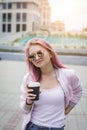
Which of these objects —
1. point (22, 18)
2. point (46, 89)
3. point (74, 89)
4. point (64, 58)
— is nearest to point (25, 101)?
point (46, 89)

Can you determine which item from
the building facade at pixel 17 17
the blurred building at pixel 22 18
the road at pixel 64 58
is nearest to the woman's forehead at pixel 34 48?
the road at pixel 64 58

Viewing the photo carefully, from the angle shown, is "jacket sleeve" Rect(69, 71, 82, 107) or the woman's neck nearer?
the woman's neck

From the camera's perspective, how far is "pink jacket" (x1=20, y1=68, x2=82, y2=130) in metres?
2.99

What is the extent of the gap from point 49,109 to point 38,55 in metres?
0.38

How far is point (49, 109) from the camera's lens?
2918mm

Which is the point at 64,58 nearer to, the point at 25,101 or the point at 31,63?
the point at 31,63

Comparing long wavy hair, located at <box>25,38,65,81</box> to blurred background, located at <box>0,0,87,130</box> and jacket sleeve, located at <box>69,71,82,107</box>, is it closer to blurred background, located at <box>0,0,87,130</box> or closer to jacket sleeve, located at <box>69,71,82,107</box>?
jacket sleeve, located at <box>69,71,82,107</box>

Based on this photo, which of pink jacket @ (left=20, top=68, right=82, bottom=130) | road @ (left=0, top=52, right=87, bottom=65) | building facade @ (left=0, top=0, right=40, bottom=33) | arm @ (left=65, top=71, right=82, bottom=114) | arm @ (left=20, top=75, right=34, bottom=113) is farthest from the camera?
building facade @ (left=0, top=0, right=40, bottom=33)

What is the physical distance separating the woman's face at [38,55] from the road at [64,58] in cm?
2732

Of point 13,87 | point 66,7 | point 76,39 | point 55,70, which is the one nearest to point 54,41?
point 76,39

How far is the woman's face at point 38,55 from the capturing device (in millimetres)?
2957

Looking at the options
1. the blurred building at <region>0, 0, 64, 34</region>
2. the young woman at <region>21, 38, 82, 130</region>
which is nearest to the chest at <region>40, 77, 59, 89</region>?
the young woman at <region>21, 38, 82, 130</region>

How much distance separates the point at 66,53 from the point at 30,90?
32.9 meters

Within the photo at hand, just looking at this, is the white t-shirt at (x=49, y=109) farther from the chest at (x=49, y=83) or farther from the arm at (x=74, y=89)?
the arm at (x=74, y=89)
